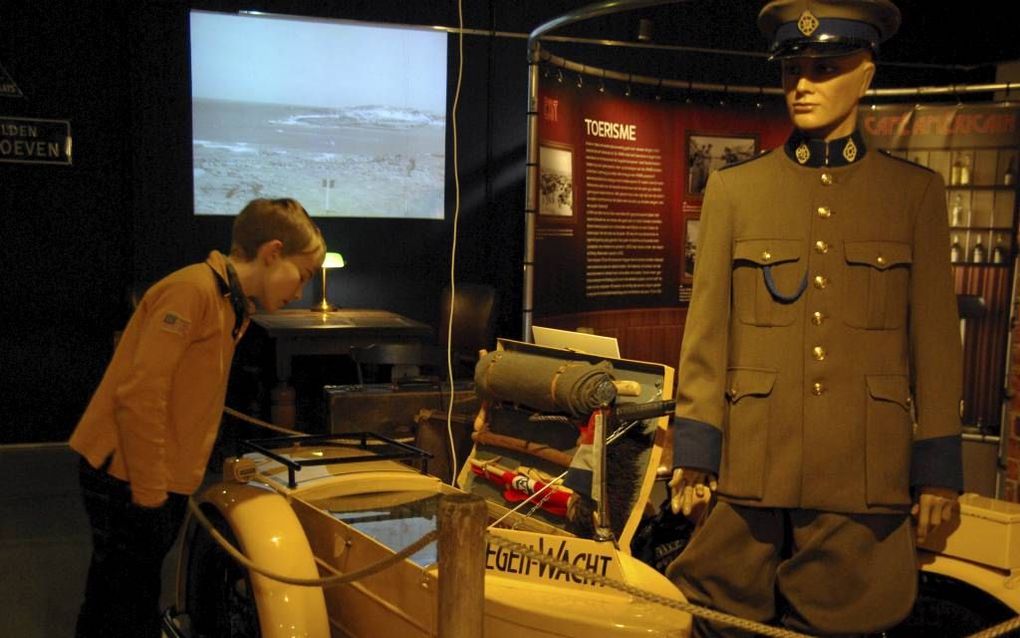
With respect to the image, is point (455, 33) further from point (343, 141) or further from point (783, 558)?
point (783, 558)

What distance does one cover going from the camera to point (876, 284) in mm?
2027

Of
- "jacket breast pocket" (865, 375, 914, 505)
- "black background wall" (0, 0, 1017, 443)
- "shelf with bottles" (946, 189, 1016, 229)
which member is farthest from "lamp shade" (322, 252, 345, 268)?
"jacket breast pocket" (865, 375, 914, 505)

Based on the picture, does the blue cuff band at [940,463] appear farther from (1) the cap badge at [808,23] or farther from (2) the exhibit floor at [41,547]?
(2) the exhibit floor at [41,547]

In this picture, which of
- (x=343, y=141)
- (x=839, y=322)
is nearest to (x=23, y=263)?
(x=343, y=141)

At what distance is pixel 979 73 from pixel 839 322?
20.3 feet

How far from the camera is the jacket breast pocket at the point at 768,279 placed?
6.79 feet

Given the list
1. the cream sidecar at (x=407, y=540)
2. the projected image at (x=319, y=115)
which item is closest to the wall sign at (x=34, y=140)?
the projected image at (x=319, y=115)

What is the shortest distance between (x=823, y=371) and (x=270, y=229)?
1398 mm

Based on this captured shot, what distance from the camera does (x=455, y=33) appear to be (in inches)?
280

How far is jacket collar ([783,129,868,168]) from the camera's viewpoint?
209 cm

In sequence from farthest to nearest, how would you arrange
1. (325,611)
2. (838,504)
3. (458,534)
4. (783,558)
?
(325,611) → (783,558) → (838,504) → (458,534)

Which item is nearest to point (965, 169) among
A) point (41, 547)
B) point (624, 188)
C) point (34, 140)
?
point (624, 188)

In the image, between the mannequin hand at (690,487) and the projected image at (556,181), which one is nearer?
the mannequin hand at (690,487)

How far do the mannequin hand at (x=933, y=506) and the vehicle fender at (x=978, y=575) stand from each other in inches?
12.6
